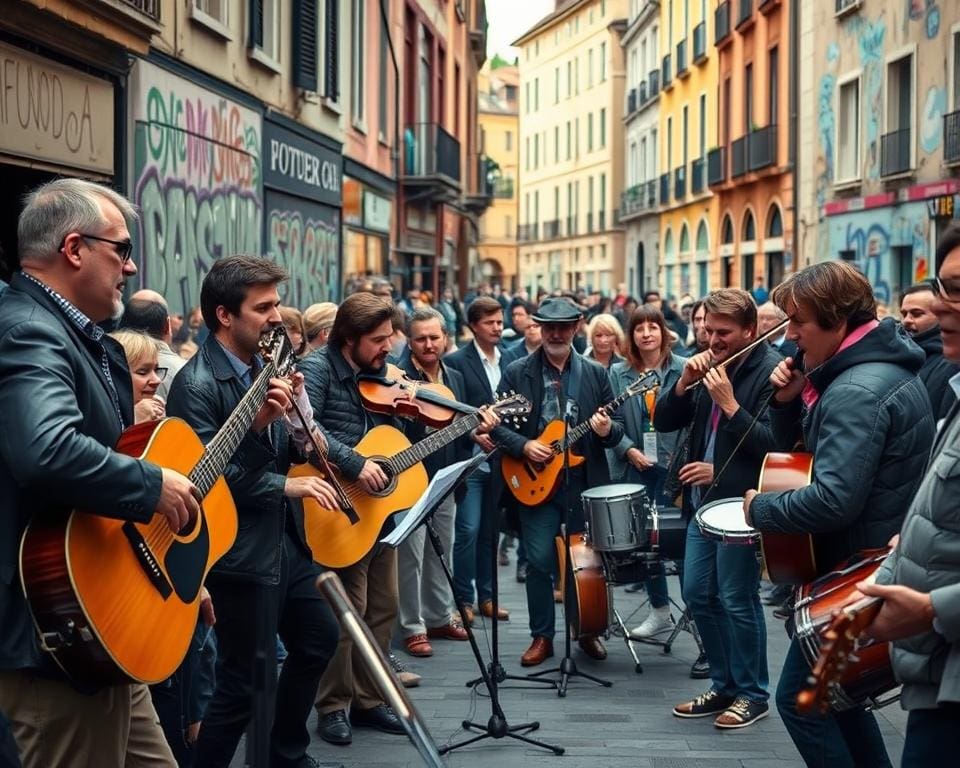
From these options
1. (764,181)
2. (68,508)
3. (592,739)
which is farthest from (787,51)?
Answer: (68,508)

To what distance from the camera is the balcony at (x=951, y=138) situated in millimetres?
21141

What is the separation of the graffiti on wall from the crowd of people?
11.1 feet

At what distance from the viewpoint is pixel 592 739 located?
678cm

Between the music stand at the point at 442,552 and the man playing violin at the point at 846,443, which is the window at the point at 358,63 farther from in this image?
the man playing violin at the point at 846,443

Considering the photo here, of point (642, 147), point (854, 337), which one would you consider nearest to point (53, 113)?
point (854, 337)

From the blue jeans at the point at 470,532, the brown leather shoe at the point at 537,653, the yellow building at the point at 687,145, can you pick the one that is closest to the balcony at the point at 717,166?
the yellow building at the point at 687,145

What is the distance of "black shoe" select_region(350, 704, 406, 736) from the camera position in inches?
273

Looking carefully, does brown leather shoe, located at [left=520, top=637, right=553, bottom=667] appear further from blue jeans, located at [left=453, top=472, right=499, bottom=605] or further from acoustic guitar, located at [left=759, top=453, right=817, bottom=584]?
acoustic guitar, located at [left=759, top=453, right=817, bottom=584]

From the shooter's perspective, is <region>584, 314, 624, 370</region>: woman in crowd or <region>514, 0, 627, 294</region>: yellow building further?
<region>514, 0, 627, 294</region>: yellow building

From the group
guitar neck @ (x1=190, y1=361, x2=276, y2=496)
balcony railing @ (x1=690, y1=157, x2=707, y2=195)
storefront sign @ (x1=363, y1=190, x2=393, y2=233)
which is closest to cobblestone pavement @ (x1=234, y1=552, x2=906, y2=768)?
guitar neck @ (x1=190, y1=361, x2=276, y2=496)

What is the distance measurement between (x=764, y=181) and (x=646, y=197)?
19.5 meters

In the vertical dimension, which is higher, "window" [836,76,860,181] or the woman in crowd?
"window" [836,76,860,181]

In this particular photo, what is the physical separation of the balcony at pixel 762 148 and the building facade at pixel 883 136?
259 cm

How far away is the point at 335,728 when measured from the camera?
671cm
